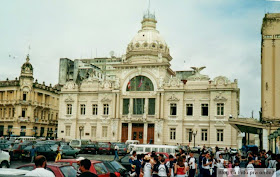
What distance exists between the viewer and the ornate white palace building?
47.1 meters

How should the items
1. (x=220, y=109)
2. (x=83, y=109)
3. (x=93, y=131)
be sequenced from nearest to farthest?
(x=220, y=109) → (x=93, y=131) → (x=83, y=109)

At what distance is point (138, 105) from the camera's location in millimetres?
50906

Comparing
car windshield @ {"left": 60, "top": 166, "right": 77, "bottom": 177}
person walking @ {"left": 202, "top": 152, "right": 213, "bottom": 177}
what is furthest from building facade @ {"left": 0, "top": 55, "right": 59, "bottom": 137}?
car windshield @ {"left": 60, "top": 166, "right": 77, "bottom": 177}

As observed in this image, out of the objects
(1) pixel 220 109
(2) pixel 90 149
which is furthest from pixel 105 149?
(1) pixel 220 109

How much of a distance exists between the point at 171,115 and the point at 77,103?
15.7m

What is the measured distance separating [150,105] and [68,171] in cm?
3914

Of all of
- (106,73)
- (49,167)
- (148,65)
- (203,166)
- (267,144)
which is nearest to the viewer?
(49,167)

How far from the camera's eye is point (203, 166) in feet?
50.3

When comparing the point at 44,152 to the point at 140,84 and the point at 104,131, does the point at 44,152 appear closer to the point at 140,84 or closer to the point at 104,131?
the point at 104,131

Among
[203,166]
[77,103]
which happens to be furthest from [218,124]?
[203,166]

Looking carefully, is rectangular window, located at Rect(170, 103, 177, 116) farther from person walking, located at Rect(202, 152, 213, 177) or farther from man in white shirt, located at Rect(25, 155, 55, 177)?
man in white shirt, located at Rect(25, 155, 55, 177)

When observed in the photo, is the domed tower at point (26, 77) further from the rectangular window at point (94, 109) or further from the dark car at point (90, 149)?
the dark car at point (90, 149)

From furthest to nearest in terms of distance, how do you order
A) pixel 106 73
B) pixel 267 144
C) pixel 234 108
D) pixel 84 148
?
1. pixel 106 73
2. pixel 234 108
3. pixel 84 148
4. pixel 267 144

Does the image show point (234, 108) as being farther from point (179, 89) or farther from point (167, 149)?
point (167, 149)
